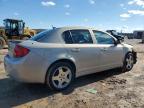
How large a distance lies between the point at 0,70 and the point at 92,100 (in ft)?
14.8

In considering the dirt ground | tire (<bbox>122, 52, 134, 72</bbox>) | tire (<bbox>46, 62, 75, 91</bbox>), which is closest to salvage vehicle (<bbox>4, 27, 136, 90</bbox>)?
tire (<bbox>46, 62, 75, 91</bbox>)

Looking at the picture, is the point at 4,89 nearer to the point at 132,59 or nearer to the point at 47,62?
the point at 47,62

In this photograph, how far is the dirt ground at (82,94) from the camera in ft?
17.1

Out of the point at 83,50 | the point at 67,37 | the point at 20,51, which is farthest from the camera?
the point at 83,50

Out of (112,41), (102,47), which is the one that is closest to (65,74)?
A: (102,47)

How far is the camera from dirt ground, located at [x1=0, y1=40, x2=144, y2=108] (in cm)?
520

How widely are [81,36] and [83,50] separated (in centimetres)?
46

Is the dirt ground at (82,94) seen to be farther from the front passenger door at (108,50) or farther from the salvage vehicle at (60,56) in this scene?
the front passenger door at (108,50)

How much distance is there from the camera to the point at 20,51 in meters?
5.67

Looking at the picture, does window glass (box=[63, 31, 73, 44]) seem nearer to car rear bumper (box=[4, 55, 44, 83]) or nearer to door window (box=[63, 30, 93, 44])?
door window (box=[63, 30, 93, 44])

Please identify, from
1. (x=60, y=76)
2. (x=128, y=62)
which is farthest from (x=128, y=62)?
(x=60, y=76)

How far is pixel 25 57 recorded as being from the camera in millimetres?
5539

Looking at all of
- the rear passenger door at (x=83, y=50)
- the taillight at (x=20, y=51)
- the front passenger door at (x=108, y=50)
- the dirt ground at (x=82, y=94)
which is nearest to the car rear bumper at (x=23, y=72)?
the taillight at (x=20, y=51)

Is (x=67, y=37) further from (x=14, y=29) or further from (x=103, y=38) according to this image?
(x=14, y=29)
